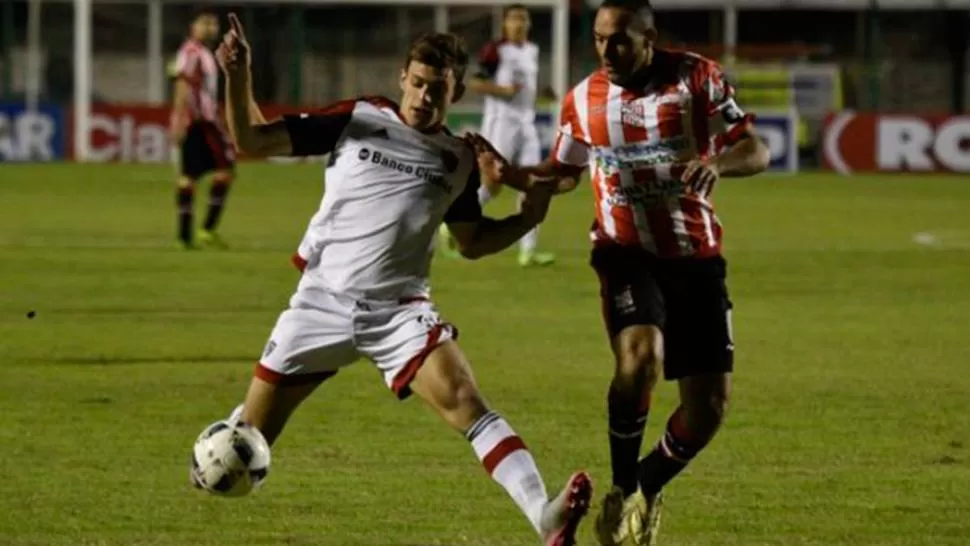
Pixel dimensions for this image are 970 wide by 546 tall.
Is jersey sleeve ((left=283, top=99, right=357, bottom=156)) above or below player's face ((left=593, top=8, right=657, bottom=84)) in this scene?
below

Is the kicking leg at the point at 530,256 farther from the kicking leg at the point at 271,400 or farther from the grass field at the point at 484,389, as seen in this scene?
the kicking leg at the point at 271,400

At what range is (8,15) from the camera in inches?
1786

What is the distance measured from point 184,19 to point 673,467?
43.1m

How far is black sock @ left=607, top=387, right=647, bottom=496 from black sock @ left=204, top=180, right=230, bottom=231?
14650 mm

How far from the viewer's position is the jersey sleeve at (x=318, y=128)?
857 cm

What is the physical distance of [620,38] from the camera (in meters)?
9.30

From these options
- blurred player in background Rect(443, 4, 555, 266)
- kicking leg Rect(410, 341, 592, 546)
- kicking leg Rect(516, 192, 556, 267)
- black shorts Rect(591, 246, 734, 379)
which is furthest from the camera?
blurred player in background Rect(443, 4, 555, 266)

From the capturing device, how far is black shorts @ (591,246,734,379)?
370 inches

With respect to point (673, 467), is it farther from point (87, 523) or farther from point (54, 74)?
point (54, 74)

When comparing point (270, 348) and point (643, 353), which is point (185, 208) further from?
point (270, 348)

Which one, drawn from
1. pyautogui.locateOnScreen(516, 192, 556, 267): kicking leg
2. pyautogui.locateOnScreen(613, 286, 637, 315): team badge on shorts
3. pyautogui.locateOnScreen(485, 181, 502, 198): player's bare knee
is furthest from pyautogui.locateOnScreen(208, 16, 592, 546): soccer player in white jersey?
pyautogui.locateOnScreen(516, 192, 556, 267): kicking leg

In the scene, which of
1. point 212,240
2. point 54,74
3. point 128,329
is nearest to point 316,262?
point 128,329

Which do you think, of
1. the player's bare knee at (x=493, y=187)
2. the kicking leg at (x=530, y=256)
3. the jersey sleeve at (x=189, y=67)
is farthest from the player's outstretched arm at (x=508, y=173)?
the jersey sleeve at (x=189, y=67)

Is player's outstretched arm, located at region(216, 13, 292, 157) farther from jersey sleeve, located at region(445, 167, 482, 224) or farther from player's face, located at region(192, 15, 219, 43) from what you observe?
player's face, located at region(192, 15, 219, 43)
